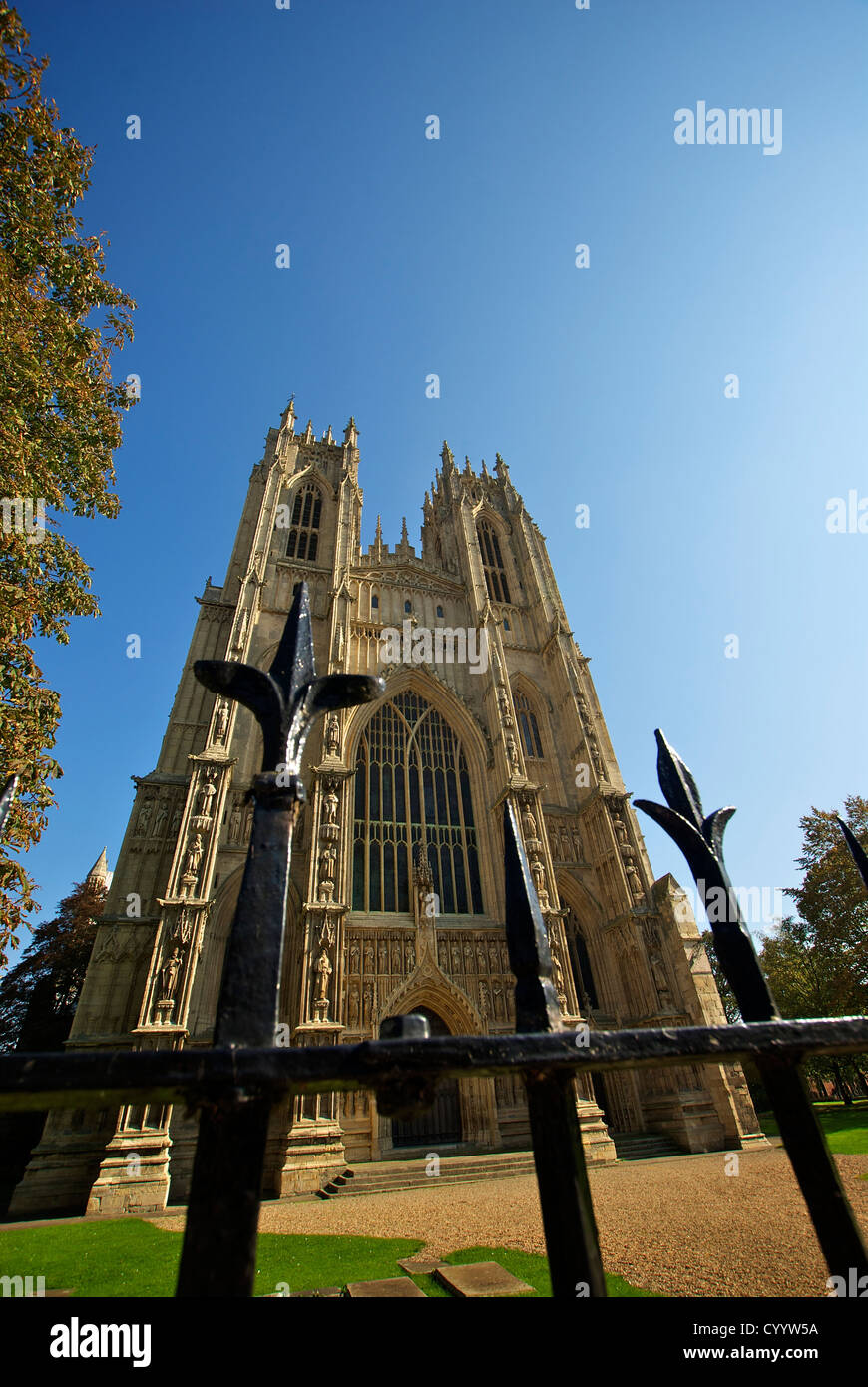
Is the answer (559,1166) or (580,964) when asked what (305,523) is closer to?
(580,964)

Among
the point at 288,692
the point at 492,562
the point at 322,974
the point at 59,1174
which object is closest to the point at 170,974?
the point at 322,974

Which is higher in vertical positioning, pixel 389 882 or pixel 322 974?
pixel 389 882

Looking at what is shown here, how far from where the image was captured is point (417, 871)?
18.0 metres

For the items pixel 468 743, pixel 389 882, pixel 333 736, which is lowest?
pixel 389 882

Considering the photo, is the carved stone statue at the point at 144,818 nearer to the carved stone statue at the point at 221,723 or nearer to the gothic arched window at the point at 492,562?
the carved stone statue at the point at 221,723

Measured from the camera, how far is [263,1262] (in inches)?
249

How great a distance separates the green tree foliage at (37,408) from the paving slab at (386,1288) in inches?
187

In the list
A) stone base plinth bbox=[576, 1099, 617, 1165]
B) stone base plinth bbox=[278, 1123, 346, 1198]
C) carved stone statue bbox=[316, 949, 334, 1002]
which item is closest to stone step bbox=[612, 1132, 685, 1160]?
stone base plinth bbox=[576, 1099, 617, 1165]

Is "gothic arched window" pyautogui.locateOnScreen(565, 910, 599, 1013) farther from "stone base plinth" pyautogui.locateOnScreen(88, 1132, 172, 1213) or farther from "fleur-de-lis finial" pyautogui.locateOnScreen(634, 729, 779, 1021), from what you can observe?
"fleur-de-lis finial" pyautogui.locateOnScreen(634, 729, 779, 1021)

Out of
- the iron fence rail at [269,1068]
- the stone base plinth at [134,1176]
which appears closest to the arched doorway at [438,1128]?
the stone base plinth at [134,1176]

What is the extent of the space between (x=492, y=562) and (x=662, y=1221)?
26645 millimetres

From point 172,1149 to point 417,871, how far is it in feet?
28.5

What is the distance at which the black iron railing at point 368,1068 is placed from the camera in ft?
4.21
